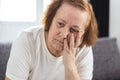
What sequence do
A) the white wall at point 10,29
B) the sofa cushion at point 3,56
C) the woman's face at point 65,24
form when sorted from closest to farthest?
1. the woman's face at point 65,24
2. the sofa cushion at point 3,56
3. the white wall at point 10,29

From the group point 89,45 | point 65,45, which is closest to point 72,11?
point 65,45

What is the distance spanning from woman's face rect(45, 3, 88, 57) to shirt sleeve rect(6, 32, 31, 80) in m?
0.13

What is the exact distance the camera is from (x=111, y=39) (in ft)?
7.59

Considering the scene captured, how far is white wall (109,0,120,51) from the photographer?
2.44 metres

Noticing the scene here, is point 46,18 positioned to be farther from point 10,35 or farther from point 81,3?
point 10,35

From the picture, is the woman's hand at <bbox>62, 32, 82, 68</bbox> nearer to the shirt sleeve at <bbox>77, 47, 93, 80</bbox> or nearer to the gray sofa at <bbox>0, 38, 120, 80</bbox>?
the shirt sleeve at <bbox>77, 47, 93, 80</bbox>

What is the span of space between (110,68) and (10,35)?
3.12 feet

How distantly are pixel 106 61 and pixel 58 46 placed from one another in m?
0.97

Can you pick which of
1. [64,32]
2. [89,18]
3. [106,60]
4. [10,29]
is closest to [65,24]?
[64,32]

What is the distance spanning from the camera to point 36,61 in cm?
137

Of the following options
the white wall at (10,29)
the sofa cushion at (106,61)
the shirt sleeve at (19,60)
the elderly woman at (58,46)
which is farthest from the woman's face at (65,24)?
the white wall at (10,29)

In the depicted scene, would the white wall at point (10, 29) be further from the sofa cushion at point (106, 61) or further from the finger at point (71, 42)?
the finger at point (71, 42)

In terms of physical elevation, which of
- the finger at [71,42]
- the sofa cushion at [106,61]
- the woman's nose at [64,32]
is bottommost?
the sofa cushion at [106,61]

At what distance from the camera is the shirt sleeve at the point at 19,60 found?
131 centimetres
